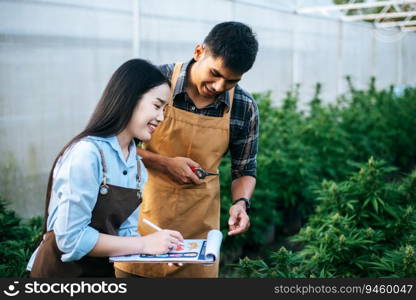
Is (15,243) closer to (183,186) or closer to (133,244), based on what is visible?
(183,186)

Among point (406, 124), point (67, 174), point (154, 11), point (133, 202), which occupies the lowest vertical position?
point (406, 124)

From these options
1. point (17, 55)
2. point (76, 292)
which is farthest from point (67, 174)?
point (17, 55)

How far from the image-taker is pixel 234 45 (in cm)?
178

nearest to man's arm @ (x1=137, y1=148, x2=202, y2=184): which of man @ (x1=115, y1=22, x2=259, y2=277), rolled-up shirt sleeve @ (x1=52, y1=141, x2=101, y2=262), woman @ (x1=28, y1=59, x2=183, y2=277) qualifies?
man @ (x1=115, y1=22, x2=259, y2=277)

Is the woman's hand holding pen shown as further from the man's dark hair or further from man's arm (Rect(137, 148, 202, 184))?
the man's dark hair

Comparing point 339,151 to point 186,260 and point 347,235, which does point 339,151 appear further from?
point 186,260

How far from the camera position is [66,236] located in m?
1.41

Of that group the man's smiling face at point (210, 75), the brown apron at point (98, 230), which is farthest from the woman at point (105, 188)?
the man's smiling face at point (210, 75)

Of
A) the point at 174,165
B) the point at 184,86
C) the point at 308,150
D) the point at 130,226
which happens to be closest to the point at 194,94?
the point at 184,86

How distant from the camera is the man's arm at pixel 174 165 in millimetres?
1914

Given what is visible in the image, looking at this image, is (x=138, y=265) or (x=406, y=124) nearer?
(x=138, y=265)

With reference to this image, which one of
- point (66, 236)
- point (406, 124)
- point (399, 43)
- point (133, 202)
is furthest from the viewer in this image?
point (399, 43)

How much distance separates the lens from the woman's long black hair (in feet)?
5.01

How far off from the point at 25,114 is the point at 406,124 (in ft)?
16.8
